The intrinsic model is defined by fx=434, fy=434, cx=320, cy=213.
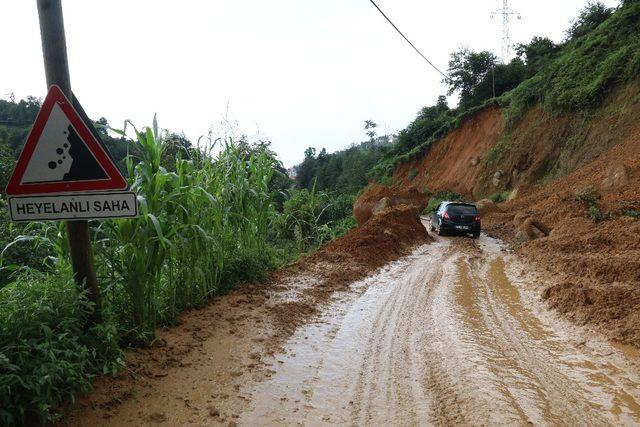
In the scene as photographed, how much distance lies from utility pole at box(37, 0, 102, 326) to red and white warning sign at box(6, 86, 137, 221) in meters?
0.27

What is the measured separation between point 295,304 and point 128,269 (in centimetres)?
281

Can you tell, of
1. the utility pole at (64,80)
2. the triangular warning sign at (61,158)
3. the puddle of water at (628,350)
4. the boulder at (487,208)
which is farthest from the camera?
the boulder at (487,208)

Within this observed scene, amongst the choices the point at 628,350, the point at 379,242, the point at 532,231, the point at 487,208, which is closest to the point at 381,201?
the point at 487,208

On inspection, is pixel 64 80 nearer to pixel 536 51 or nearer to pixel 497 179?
pixel 497 179

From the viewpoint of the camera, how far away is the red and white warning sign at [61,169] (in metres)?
3.27

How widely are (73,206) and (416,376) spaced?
3.43 metres

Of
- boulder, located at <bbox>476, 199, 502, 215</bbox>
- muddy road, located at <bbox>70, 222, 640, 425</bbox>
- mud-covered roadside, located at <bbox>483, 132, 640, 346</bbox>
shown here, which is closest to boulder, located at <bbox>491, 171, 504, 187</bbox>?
boulder, located at <bbox>476, 199, 502, 215</bbox>

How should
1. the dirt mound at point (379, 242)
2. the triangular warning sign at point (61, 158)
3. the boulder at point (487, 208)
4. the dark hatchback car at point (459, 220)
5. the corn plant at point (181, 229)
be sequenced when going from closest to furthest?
the triangular warning sign at point (61, 158)
the corn plant at point (181, 229)
the dirt mound at point (379, 242)
the dark hatchback car at point (459, 220)
the boulder at point (487, 208)

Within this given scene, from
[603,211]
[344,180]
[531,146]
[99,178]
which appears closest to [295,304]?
[99,178]

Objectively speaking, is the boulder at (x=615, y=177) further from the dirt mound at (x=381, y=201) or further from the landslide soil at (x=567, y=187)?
the dirt mound at (x=381, y=201)

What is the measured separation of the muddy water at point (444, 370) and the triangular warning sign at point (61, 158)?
2236mm

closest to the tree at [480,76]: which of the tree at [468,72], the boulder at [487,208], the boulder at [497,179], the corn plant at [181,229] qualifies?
the tree at [468,72]

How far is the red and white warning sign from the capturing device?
3270 mm

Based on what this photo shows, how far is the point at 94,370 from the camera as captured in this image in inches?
142
